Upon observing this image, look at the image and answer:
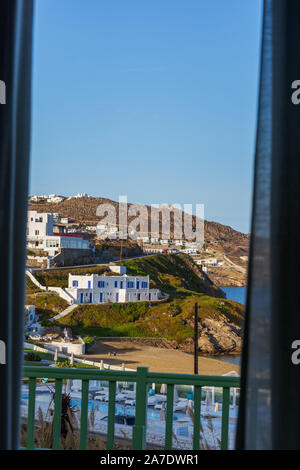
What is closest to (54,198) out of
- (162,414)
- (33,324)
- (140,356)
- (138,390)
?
(33,324)

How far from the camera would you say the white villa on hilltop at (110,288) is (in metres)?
3.62

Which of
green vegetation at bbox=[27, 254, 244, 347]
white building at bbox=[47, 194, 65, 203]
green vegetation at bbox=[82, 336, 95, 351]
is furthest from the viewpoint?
green vegetation at bbox=[82, 336, 95, 351]

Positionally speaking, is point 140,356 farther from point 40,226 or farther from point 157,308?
point 40,226

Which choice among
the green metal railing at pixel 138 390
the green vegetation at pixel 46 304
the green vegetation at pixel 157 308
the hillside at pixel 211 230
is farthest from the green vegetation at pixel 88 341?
the green metal railing at pixel 138 390

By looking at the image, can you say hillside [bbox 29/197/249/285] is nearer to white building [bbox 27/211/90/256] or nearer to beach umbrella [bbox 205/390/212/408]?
white building [bbox 27/211/90/256]

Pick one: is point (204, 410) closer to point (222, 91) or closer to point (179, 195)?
point (179, 195)

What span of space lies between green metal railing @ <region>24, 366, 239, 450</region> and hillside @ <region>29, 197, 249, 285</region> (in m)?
1.22

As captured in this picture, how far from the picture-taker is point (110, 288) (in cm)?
365

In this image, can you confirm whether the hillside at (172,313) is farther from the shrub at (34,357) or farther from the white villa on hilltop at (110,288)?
the shrub at (34,357)

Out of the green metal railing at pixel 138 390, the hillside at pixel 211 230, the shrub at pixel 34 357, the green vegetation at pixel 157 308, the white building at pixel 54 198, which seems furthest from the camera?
the shrub at pixel 34 357

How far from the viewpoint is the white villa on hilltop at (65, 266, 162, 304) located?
3.62m

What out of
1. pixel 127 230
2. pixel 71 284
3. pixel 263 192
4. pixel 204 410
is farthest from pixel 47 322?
pixel 263 192

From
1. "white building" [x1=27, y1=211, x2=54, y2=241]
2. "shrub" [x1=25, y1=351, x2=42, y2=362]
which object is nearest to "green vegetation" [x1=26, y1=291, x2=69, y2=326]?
"shrub" [x1=25, y1=351, x2=42, y2=362]

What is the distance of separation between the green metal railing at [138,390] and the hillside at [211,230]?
4.00 feet
